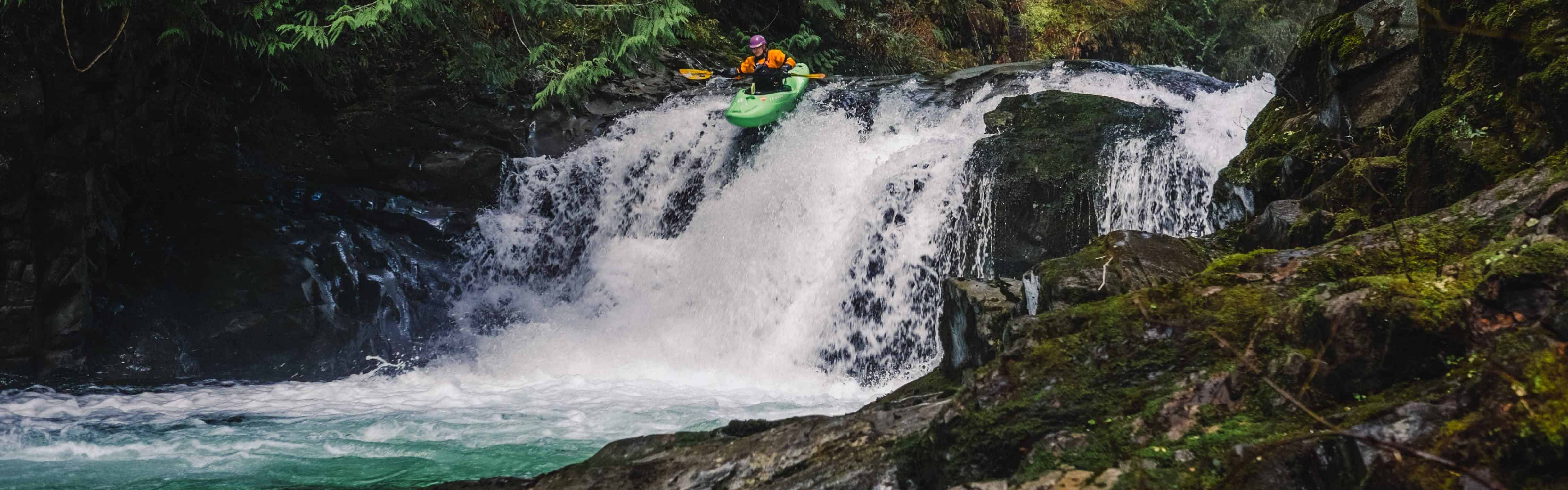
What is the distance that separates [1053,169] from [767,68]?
3.66 m

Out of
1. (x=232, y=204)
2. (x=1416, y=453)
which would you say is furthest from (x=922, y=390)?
(x=232, y=204)

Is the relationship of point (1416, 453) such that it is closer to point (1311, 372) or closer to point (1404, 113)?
point (1311, 372)

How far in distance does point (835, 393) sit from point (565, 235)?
4138 mm

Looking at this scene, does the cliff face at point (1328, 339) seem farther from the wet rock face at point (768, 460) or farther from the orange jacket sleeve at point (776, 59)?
the orange jacket sleeve at point (776, 59)

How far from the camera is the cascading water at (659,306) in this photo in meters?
6.04

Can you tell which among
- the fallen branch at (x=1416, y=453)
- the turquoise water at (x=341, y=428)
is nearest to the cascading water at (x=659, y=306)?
the turquoise water at (x=341, y=428)

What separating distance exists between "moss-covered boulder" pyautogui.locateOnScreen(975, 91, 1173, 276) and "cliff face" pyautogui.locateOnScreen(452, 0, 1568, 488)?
7.58 ft

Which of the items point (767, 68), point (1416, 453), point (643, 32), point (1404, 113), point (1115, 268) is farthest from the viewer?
point (767, 68)

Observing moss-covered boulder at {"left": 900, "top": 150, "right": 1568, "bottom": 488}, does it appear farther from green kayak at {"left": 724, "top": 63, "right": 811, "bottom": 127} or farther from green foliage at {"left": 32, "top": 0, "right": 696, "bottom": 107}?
green kayak at {"left": 724, "top": 63, "right": 811, "bottom": 127}

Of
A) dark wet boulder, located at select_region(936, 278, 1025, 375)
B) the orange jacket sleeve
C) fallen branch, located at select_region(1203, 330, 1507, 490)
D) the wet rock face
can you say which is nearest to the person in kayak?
the orange jacket sleeve

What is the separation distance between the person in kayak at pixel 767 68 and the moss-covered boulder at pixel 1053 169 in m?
2.64

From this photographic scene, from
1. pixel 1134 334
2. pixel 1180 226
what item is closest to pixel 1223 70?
pixel 1180 226

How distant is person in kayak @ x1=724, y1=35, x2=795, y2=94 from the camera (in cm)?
1026

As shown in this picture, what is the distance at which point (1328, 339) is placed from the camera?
271cm
